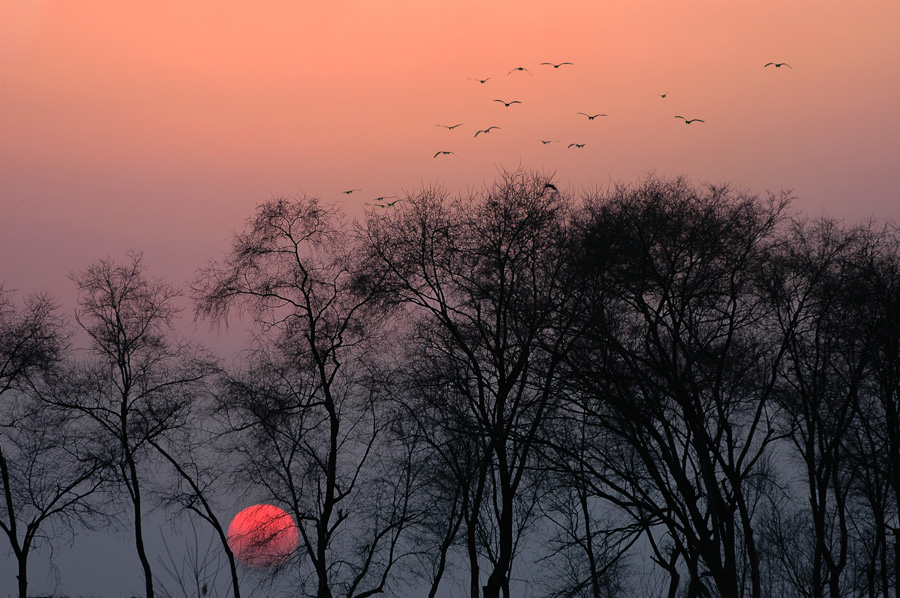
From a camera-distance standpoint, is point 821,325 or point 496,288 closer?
point 496,288

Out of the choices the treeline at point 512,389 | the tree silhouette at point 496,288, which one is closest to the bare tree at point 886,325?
the treeline at point 512,389

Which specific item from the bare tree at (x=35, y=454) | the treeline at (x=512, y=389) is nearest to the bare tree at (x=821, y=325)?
the treeline at (x=512, y=389)

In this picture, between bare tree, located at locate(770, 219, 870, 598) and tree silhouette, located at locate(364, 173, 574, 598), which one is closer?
tree silhouette, located at locate(364, 173, 574, 598)

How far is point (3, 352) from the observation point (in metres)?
33.8

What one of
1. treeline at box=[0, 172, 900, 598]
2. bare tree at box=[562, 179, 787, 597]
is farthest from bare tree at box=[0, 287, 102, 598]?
bare tree at box=[562, 179, 787, 597]

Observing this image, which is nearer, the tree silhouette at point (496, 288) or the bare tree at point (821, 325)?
the tree silhouette at point (496, 288)

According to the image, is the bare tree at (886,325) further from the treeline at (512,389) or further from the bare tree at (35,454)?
the bare tree at (35,454)

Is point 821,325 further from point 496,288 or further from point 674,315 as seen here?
point 496,288

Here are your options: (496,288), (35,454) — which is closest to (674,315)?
(496,288)

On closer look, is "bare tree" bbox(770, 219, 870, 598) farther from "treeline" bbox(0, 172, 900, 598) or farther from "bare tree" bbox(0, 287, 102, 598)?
"bare tree" bbox(0, 287, 102, 598)

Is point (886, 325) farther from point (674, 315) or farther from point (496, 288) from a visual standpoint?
point (496, 288)

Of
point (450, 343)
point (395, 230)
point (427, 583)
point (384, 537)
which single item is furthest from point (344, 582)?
point (395, 230)

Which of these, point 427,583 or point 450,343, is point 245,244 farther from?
point 427,583

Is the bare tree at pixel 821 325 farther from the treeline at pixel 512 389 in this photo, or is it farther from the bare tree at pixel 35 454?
the bare tree at pixel 35 454
